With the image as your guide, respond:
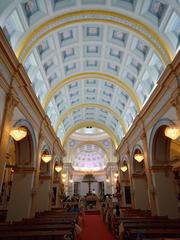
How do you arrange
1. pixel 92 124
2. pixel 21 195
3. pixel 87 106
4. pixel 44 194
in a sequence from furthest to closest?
pixel 92 124, pixel 87 106, pixel 44 194, pixel 21 195

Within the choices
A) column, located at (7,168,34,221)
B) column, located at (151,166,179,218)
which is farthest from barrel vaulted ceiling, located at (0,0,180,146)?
column, located at (7,168,34,221)

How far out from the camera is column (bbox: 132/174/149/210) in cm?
1568

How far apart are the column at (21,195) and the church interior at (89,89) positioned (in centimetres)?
6

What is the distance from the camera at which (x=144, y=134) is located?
13.2 metres

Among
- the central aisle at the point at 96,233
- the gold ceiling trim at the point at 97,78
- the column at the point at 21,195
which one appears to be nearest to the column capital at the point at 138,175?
the central aisle at the point at 96,233

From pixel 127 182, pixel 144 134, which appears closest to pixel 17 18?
pixel 144 134

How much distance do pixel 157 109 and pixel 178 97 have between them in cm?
276

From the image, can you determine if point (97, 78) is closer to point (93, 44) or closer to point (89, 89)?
point (89, 89)

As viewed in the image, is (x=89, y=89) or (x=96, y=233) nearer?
(x=96, y=233)

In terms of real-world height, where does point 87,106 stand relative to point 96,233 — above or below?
above

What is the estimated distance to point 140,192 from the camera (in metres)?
16.0

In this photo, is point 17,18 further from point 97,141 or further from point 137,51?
point 97,141

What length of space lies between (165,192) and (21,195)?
28.1ft

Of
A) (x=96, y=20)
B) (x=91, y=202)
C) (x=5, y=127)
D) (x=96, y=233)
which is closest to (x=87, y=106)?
(x=96, y=20)
